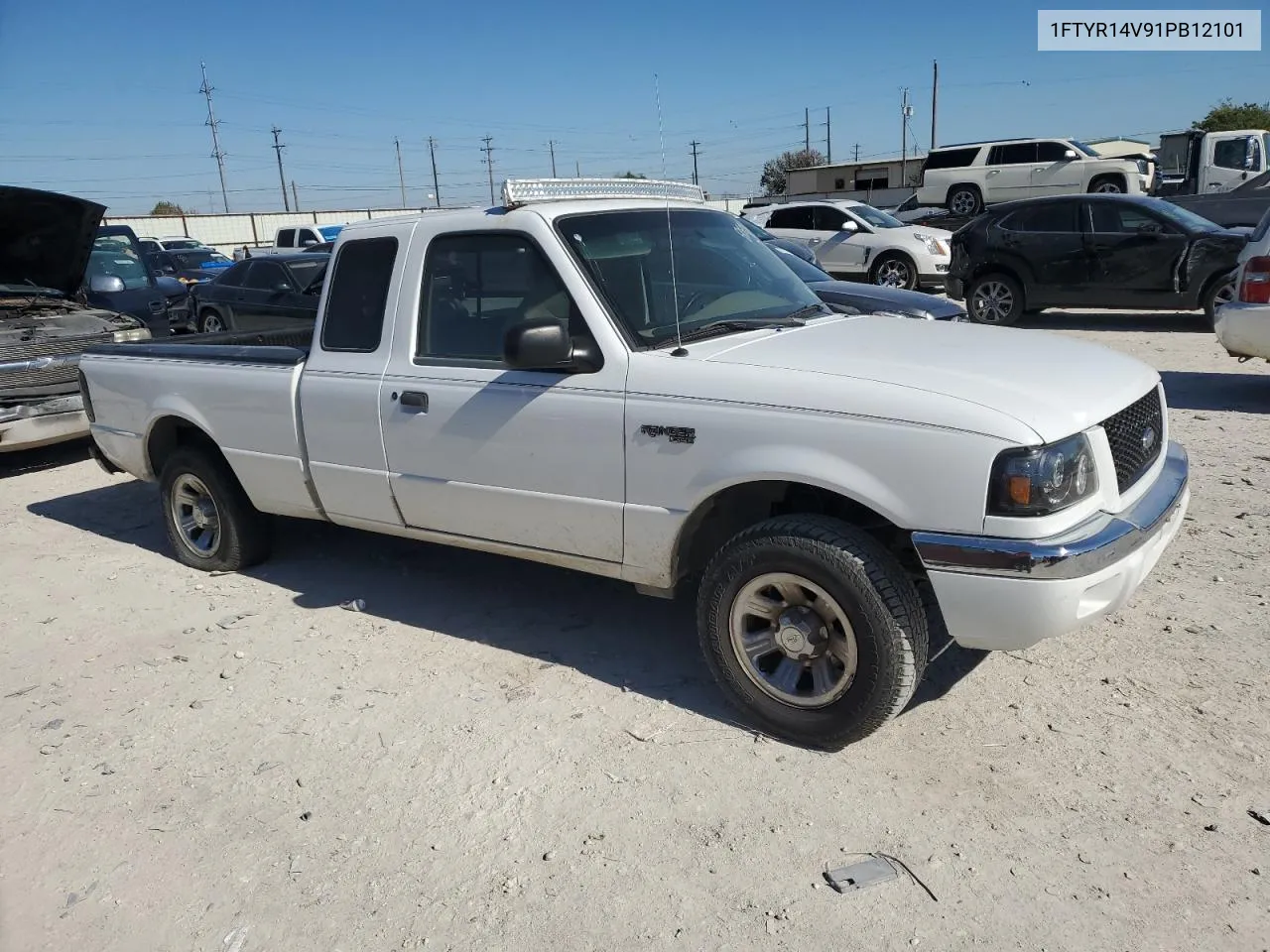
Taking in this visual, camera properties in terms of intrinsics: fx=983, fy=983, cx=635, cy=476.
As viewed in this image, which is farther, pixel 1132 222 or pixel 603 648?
pixel 1132 222

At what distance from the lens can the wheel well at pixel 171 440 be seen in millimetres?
5633

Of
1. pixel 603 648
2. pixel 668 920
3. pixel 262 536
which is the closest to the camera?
pixel 668 920

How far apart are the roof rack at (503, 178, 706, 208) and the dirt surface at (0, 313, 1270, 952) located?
198 centimetres

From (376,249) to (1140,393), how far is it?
3.29 m

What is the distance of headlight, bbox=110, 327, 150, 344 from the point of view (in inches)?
364

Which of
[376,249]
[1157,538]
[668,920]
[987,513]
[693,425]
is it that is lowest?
[668,920]

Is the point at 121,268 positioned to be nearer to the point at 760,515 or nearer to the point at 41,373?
the point at 41,373

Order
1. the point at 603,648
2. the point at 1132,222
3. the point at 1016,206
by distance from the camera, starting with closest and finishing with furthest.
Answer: the point at 603,648 < the point at 1132,222 < the point at 1016,206

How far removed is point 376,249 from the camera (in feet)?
15.0

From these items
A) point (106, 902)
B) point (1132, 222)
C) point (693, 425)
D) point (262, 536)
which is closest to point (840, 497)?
point (693, 425)

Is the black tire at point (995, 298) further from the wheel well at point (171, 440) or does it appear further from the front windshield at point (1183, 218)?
the wheel well at point (171, 440)

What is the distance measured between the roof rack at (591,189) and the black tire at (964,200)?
78.6ft

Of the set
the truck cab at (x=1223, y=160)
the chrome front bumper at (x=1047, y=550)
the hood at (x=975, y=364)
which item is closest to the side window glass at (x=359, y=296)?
the hood at (x=975, y=364)

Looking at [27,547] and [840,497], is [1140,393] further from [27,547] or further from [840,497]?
[27,547]
